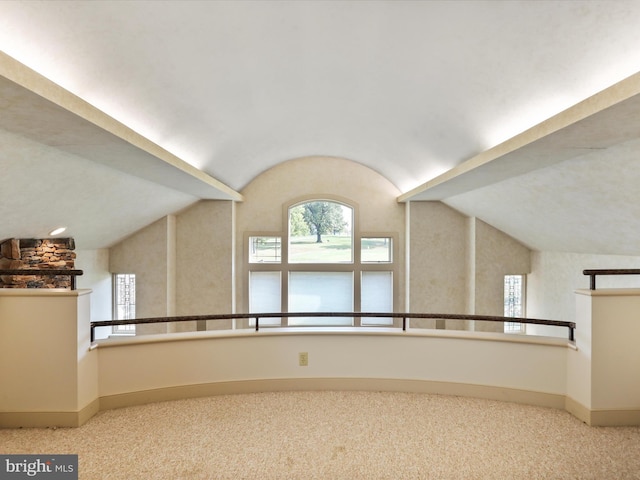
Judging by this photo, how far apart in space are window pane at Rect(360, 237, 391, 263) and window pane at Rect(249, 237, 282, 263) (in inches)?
70.9

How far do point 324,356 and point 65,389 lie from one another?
84.9 inches

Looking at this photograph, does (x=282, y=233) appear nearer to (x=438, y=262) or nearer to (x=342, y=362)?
(x=438, y=262)

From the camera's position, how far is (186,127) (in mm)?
4270

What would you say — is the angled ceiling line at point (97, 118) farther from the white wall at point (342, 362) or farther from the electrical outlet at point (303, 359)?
the electrical outlet at point (303, 359)

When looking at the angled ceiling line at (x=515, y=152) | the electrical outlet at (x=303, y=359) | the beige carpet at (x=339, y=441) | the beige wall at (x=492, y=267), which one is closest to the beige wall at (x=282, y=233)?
the beige wall at (x=492, y=267)

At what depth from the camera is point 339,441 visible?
8.93 feet

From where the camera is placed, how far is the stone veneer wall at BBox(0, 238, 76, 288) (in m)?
4.68

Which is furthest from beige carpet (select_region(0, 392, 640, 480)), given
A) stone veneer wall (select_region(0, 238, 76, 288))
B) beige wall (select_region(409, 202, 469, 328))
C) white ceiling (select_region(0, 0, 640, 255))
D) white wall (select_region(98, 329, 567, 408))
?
beige wall (select_region(409, 202, 469, 328))

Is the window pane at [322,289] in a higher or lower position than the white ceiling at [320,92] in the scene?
lower

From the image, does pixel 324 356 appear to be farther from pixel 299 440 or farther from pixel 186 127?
pixel 186 127

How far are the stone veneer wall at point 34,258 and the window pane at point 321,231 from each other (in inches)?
159

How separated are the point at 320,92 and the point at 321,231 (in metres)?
4.06

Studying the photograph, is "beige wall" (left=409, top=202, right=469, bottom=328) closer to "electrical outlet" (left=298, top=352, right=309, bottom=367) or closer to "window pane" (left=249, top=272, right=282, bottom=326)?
"window pane" (left=249, top=272, right=282, bottom=326)

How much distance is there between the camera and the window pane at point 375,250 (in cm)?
803
